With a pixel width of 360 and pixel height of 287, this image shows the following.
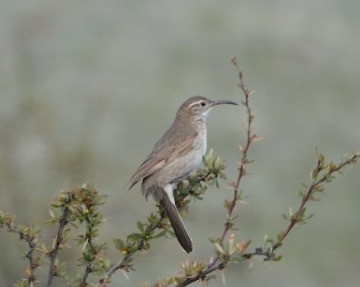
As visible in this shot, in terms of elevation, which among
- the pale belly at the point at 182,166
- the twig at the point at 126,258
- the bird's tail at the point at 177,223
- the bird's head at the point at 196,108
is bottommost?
the twig at the point at 126,258

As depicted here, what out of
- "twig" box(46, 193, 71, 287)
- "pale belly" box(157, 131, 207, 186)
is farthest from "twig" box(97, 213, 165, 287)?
"pale belly" box(157, 131, 207, 186)

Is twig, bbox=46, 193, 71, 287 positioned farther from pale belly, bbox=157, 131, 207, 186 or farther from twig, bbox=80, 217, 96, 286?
pale belly, bbox=157, 131, 207, 186

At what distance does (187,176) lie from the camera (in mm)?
7031

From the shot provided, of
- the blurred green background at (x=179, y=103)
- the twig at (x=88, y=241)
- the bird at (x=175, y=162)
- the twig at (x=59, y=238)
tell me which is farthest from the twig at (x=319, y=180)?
the blurred green background at (x=179, y=103)

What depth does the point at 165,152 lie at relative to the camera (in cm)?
733

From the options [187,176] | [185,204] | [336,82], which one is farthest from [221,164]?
[336,82]

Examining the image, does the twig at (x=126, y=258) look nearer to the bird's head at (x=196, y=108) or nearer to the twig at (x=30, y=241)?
the twig at (x=30, y=241)

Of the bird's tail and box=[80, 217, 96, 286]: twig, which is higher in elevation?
the bird's tail

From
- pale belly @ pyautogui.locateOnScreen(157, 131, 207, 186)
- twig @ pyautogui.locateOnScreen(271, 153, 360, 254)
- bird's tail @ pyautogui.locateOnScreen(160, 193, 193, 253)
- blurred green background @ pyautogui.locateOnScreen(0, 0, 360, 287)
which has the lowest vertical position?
twig @ pyautogui.locateOnScreen(271, 153, 360, 254)

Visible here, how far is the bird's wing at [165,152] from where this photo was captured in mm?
6998

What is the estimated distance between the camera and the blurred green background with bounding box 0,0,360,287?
11375 millimetres

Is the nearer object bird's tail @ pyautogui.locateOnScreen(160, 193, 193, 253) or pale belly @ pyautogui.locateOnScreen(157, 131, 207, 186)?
bird's tail @ pyautogui.locateOnScreen(160, 193, 193, 253)

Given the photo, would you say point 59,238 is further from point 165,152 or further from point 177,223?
point 165,152

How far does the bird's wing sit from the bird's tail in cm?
62
